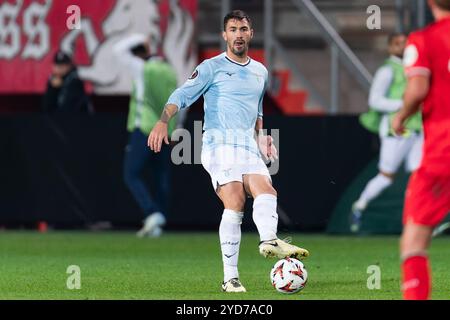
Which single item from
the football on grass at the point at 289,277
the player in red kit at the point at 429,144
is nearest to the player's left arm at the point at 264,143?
the football on grass at the point at 289,277

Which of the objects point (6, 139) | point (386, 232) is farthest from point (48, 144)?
point (386, 232)

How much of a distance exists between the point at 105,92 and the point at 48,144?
6.40 ft

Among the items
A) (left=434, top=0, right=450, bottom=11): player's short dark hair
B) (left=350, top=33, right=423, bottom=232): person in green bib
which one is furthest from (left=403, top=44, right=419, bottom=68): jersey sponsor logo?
(left=350, top=33, right=423, bottom=232): person in green bib

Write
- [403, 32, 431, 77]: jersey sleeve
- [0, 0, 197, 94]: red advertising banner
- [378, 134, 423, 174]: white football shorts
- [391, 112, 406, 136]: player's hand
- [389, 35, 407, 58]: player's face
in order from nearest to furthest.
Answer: [403, 32, 431, 77]: jersey sleeve, [391, 112, 406, 136]: player's hand, [389, 35, 407, 58]: player's face, [378, 134, 423, 174]: white football shorts, [0, 0, 197, 94]: red advertising banner

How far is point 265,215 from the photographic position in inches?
459

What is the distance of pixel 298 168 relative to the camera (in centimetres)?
2028

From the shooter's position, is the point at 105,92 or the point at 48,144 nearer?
the point at 48,144

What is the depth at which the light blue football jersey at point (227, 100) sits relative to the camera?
476 inches

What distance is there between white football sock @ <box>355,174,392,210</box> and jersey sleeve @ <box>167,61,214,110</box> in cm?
778

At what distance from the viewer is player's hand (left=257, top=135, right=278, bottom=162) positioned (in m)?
12.3

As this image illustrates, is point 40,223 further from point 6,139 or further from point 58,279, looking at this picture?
point 58,279

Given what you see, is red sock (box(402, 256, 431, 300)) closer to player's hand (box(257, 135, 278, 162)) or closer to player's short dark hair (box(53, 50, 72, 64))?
player's hand (box(257, 135, 278, 162))

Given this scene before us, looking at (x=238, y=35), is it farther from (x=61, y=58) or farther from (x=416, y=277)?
(x=61, y=58)

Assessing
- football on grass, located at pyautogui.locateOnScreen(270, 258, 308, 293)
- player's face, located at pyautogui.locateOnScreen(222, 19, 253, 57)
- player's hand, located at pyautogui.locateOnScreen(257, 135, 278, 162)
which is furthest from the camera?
player's hand, located at pyautogui.locateOnScreen(257, 135, 278, 162)
